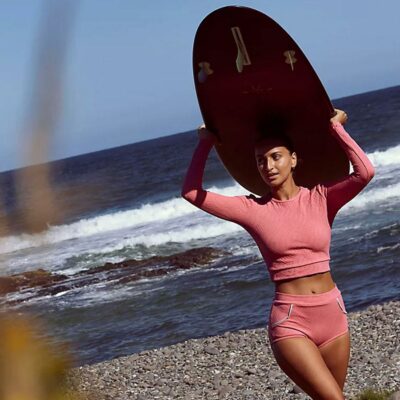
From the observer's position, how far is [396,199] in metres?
21.9

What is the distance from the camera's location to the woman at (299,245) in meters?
3.05

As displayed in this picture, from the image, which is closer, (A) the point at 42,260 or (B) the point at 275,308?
(A) the point at 42,260

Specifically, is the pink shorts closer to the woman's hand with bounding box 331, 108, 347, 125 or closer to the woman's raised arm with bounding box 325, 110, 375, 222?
the woman's raised arm with bounding box 325, 110, 375, 222

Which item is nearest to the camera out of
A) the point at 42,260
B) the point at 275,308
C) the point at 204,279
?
the point at 42,260

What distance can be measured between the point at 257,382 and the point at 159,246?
1459cm

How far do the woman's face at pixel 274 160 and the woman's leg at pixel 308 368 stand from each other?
61cm

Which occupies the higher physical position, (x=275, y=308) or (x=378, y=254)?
(x=275, y=308)

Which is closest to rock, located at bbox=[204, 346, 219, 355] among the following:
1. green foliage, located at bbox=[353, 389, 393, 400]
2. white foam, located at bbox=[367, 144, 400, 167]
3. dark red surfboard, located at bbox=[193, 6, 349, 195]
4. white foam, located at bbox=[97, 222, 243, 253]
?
green foliage, located at bbox=[353, 389, 393, 400]

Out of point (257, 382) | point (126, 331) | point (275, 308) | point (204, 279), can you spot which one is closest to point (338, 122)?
point (275, 308)

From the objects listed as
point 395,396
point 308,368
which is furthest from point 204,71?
point 395,396

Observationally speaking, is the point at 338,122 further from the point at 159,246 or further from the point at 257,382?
the point at 159,246

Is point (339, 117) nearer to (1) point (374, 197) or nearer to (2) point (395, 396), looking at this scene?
(2) point (395, 396)

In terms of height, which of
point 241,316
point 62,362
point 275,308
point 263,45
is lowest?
point 241,316

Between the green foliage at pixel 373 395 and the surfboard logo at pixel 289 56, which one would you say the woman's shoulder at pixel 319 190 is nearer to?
the surfboard logo at pixel 289 56
